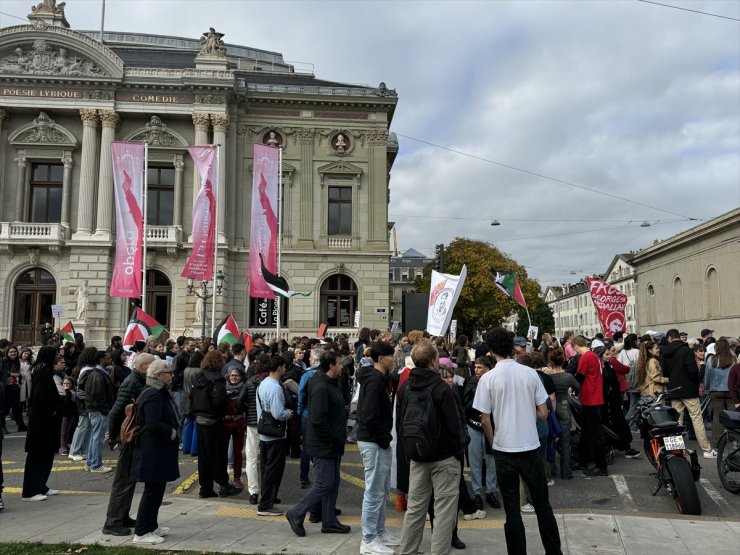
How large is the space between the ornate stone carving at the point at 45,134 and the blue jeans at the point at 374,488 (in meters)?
31.8

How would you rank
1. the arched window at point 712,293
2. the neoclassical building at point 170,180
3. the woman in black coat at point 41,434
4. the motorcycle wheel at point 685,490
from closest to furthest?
1. the motorcycle wheel at point 685,490
2. the woman in black coat at point 41,434
3. the arched window at point 712,293
4. the neoclassical building at point 170,180

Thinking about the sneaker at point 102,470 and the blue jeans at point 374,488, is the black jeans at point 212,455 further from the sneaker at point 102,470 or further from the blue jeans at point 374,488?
the blue jeans at point 374,488

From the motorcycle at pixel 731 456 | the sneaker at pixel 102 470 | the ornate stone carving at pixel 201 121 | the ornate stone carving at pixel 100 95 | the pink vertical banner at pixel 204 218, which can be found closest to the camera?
the motorcycle at pixel 731 456

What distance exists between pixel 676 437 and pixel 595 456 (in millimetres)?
1930

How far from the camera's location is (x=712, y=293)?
30.5 m

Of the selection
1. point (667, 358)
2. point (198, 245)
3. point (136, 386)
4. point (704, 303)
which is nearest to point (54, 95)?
point (198, 245)

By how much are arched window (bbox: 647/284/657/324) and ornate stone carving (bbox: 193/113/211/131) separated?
2916 cm

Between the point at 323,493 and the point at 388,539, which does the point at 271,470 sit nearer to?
the point at 323,493

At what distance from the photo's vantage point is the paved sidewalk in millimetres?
6188

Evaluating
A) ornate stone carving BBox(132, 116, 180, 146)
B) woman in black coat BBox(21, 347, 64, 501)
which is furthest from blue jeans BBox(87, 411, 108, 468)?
ornate stone carving BBox(132, 116, 180, 146)

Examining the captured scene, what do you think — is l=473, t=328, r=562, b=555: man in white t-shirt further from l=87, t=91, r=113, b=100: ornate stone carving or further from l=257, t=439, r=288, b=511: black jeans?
l=87, t=91, r=113, b=100: ornate stone carving

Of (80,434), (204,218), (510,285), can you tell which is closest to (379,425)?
(80,434)

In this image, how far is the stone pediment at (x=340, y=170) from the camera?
34625 millimetres

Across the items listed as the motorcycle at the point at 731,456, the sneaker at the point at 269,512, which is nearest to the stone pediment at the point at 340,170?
the motorcycle at the point at 731,456
